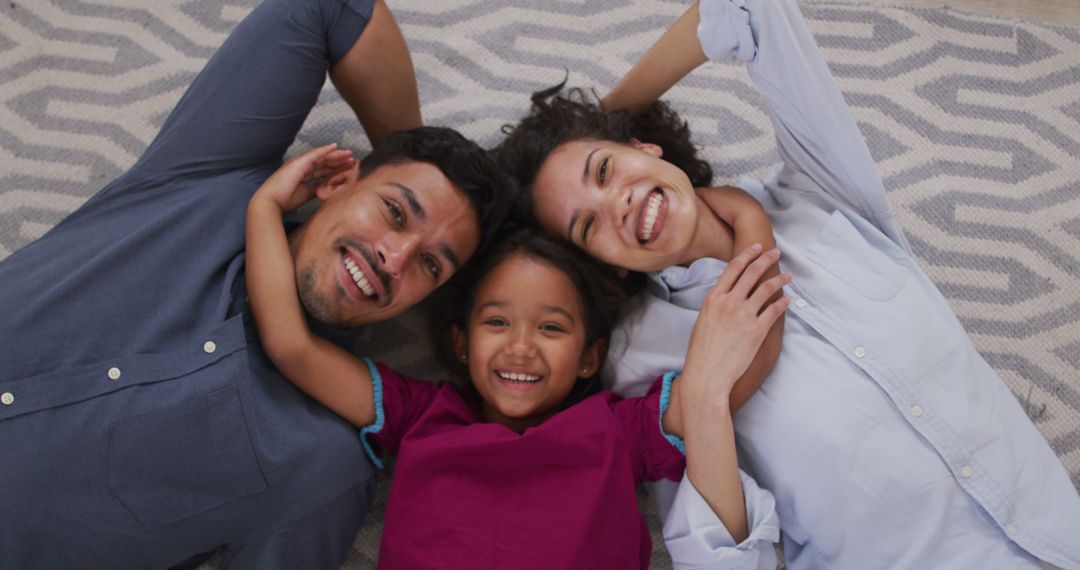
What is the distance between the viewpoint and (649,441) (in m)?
1.18

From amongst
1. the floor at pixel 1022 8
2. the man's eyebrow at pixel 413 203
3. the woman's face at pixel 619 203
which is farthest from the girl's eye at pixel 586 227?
the floor at pixel 1022 8

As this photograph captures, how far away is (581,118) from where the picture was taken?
4.28ft

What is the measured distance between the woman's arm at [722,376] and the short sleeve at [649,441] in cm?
3

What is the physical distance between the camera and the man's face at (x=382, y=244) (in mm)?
1155

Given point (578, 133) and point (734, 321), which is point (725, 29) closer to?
point (578, 133)

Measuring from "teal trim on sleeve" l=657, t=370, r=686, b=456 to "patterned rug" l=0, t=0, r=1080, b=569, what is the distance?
433 millimetres

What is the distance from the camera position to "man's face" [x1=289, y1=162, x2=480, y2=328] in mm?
1155

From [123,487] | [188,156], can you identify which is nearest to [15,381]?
[123,487]

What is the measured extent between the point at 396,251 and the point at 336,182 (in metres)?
0.21

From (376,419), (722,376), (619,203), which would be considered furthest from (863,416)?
(376,419)

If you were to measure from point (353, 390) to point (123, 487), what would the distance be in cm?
30

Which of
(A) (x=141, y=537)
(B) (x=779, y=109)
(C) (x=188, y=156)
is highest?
(B) (x=779, y=109)

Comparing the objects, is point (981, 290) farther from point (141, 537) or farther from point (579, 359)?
point (141, 537)

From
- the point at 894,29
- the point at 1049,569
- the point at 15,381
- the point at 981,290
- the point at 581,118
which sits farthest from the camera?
the point at 894,29
